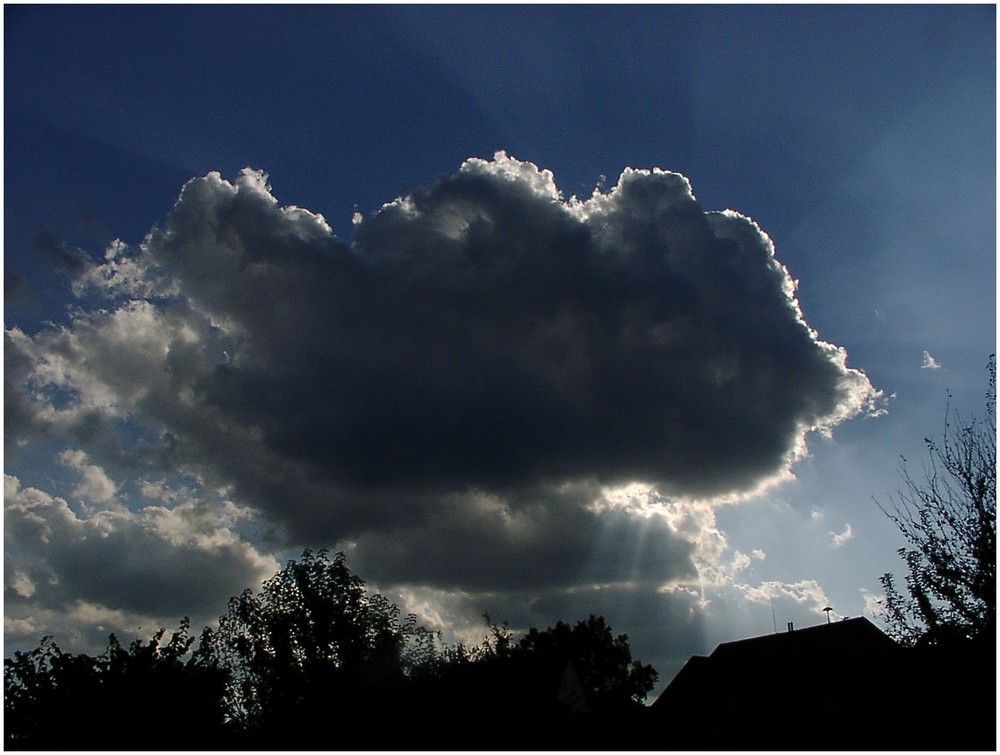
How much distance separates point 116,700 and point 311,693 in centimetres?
1494

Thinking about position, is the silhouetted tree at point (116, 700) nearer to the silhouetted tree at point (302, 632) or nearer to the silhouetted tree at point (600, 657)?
the silhouetted tree at point (302, 632)

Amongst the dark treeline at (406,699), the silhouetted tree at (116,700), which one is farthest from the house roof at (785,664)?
the silhouetted tree at (116,700)

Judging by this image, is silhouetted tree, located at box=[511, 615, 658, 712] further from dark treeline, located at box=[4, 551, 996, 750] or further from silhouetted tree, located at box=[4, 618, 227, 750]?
silhouetted tree, located at box=[4, 618, 227, 750]

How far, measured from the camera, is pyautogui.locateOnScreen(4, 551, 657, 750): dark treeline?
707 inches

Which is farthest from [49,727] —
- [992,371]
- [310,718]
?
[992,371]

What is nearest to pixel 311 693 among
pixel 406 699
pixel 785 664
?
pixel 406 699

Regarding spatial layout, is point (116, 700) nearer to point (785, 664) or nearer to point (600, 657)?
point (785, 664)

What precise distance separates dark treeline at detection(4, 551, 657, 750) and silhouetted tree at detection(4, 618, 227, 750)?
2.0 inches

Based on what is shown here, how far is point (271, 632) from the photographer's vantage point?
56.5 m

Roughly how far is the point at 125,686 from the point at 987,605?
32652 mm

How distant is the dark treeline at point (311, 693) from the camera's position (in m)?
18.0

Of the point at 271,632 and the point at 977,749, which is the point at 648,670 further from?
the point at 977,749

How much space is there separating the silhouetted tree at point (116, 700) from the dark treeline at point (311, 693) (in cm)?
5

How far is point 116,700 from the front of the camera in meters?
32.1
